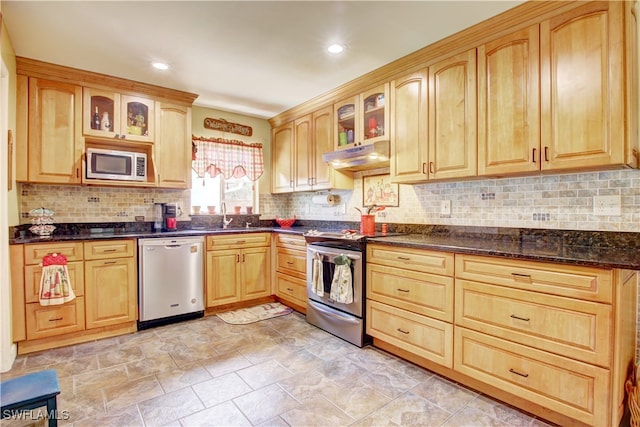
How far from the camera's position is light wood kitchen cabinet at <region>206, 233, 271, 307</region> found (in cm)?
363

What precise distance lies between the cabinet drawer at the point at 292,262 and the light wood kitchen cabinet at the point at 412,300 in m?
1.03

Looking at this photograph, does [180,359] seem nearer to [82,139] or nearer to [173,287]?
[173,287]

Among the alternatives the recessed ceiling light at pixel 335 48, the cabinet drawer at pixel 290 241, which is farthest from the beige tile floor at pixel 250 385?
the recessed ceiling light at pixel 335 48

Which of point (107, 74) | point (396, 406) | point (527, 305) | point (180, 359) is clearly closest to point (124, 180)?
point (107, 74)

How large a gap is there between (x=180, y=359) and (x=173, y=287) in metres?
0.95

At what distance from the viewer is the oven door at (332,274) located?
9.13 feet

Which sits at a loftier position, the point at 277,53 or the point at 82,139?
the point at 277,53

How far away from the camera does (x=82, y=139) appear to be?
313cm

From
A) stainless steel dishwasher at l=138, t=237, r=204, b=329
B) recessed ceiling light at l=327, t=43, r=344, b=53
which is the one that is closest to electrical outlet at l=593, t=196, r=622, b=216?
recessed ceiling light at l=327, t=43, r=344, b=53

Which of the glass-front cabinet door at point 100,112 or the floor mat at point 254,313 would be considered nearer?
the glass-front cabinet door at point 100,112

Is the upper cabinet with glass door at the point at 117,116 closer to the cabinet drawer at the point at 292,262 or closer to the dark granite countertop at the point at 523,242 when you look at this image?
the dark granite countertop at the point at 523,242

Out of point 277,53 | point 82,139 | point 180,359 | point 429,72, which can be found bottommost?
point 180,359

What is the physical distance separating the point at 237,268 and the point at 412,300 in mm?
2143

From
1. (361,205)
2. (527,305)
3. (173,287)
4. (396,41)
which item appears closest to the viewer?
(527,305)
